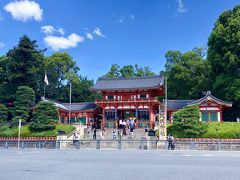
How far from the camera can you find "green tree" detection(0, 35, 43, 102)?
181ft

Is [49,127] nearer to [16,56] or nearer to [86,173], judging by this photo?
[16,56]

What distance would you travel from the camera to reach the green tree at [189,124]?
34062 mm

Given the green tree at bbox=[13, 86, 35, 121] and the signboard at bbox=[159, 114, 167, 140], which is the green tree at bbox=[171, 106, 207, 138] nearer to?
the signboard at bbox=[159, 114, 167, 140]

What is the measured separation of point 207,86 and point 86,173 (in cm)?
4522

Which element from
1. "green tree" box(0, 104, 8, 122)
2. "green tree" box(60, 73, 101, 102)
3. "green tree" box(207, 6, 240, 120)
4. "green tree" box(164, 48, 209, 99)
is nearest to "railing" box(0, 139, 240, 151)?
"green tree" box(0, 104, 8, 122)

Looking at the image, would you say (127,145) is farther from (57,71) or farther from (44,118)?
(57,71)

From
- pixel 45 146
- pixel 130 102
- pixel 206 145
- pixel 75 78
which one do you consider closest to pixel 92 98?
pixel 75 78

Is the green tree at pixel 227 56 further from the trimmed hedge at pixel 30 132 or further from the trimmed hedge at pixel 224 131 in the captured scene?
the trimmed hedge at pixel 30 132

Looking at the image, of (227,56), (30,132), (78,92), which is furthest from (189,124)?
(78,92)

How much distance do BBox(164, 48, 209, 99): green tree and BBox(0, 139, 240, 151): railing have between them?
26621mm

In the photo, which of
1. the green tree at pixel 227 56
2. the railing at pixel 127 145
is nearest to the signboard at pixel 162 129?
the railing at pixel 127 145

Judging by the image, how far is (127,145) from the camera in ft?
98.1

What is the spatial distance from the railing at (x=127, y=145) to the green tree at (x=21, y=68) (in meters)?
22.6

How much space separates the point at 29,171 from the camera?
11.7m
